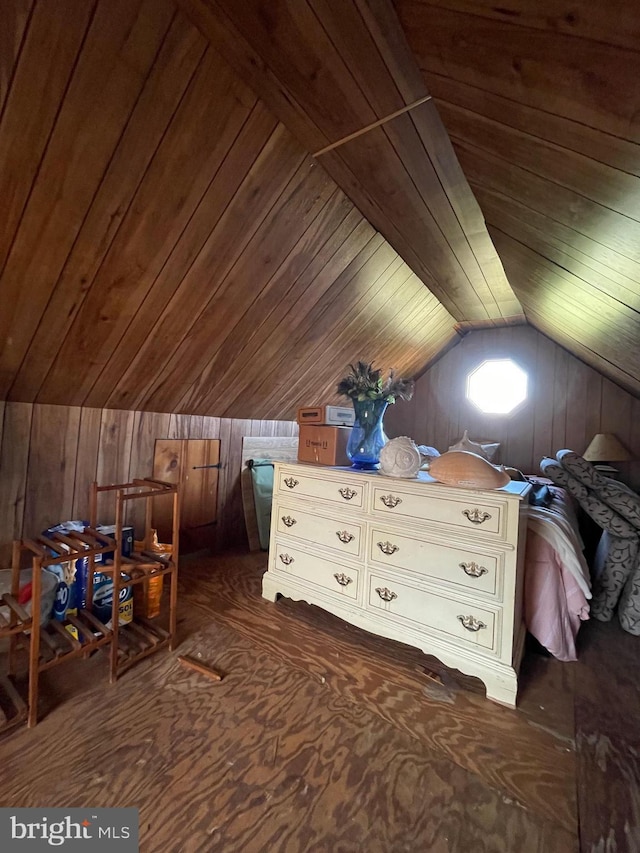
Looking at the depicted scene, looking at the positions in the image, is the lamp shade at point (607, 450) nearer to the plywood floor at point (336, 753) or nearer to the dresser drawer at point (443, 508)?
the plywood floor at point (336, 753)

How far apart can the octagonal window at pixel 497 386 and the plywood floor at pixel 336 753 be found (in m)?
2.50

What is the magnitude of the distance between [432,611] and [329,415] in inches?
43.1

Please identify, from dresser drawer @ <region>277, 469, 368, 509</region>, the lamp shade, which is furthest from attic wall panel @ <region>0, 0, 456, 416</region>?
the lamp shade

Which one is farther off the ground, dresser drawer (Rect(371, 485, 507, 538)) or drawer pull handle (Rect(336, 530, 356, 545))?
dresser drawer (Rect(371, 485, 507, 538))

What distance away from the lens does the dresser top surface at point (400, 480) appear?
1.46 m

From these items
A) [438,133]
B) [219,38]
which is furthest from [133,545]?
[438,133]

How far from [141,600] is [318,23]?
96.0 inches

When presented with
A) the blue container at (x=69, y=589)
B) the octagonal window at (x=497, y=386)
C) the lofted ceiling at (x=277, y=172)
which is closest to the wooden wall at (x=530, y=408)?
the octagonal window at (x=497, y=386)

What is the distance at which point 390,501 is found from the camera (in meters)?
1.70

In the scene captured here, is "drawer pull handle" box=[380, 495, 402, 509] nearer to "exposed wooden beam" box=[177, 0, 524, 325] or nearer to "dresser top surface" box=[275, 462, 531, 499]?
"dresser top surface" box=[275, 462, 531, 499]

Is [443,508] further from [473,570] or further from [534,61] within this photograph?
[534,61]

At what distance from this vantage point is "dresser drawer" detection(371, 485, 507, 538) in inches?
56.6

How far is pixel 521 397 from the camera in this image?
372 centimetres

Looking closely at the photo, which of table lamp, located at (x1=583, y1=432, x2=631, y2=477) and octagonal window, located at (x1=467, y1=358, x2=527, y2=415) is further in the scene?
octagonal window, located at (x1=467, y1=358, x2=527, y2=415)
